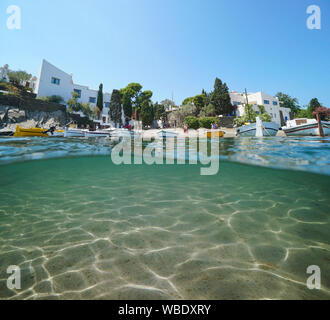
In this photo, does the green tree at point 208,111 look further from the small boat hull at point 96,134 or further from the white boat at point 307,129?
the small boat hull at point 96,134

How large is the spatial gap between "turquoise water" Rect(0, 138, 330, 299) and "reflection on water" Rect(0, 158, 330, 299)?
0.05 ft

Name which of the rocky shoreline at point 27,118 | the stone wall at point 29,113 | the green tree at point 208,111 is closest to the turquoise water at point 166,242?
the rocky shoreline at point 27,118

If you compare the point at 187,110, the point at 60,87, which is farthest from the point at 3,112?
the point at 187,110

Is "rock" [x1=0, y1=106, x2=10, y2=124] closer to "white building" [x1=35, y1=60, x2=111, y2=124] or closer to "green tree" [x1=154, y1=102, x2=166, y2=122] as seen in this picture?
"white building" [x1=35, y1=60, x2=111, y2=124]

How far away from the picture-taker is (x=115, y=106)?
50062 mm

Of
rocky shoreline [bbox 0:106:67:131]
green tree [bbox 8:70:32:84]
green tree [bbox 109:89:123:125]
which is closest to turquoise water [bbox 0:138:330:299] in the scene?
rocky shoreline [bbox 0:106:67:131]

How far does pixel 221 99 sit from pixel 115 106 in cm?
3271

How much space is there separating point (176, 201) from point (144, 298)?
10.9 feet

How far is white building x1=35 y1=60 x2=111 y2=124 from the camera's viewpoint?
126 feet

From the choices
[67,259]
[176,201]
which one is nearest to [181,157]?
[176,201]

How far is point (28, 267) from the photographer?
2.37 m

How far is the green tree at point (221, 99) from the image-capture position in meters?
48.6

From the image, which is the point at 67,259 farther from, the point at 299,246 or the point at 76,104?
the point at 76,104

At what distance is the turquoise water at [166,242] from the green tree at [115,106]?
47.2 metres
